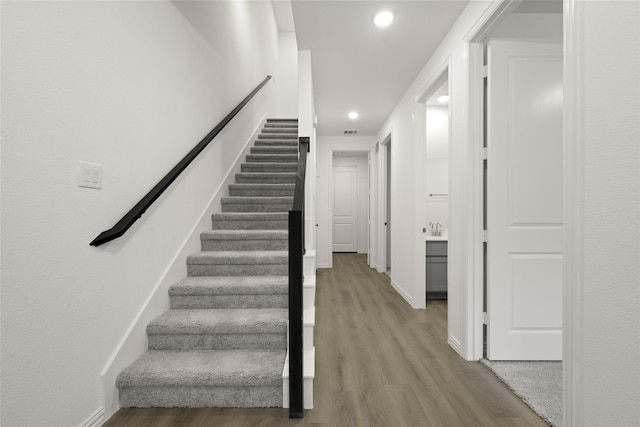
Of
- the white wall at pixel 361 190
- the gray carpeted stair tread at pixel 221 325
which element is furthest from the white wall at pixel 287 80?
the gray carpeted stair tread at pixel 221 325

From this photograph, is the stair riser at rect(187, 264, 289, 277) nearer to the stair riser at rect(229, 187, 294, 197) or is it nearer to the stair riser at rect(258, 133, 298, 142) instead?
the stair riser at rect(229, 187, 294, 197)

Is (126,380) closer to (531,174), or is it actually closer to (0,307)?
(0,307)

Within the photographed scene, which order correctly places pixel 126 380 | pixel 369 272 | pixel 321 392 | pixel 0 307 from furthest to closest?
pixel 369 272
pixel 321 392
pixel 126 380
pixel 0 307

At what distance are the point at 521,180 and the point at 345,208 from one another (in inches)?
225

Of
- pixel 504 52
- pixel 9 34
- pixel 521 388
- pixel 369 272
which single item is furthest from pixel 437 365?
pixel 369 272

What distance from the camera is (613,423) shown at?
1092mm

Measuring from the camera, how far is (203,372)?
1664 millimetres

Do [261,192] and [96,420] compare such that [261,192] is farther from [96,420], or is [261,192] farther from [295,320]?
[96,420]

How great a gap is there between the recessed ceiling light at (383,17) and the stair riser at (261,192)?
5.90 feet

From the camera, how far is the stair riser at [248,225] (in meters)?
3.04

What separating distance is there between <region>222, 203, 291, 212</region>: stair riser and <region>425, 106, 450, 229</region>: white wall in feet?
7.92

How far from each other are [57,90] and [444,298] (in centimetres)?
414

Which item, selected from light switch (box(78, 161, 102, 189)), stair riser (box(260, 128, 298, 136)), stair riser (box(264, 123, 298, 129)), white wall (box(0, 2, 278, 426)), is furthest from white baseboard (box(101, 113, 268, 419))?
stair riser (box(264, 123, 298, 129))

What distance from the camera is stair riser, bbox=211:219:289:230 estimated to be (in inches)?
119
